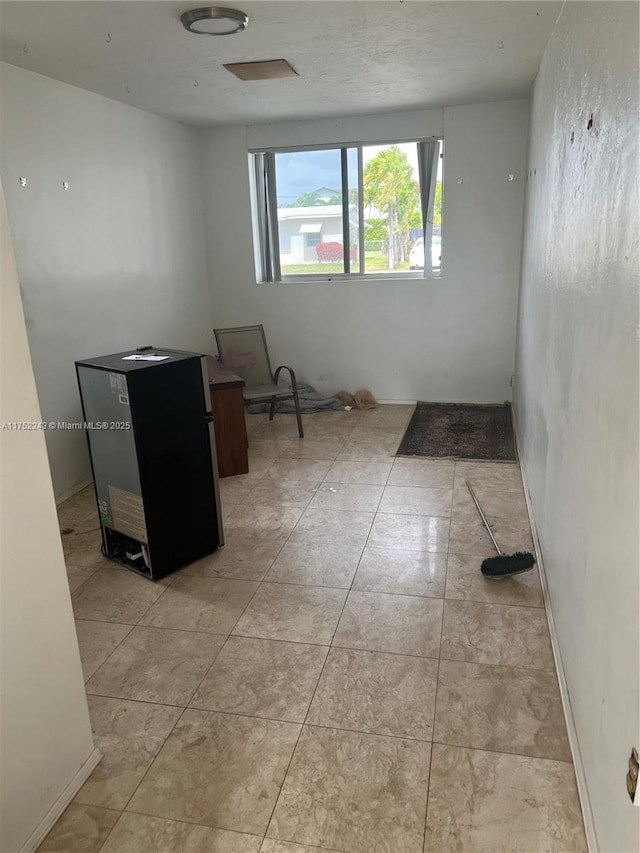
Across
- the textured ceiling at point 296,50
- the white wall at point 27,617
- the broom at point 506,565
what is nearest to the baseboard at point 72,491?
the white wall at point 27,617

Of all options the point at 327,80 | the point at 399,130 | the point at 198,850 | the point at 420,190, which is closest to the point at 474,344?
the point at 420,190

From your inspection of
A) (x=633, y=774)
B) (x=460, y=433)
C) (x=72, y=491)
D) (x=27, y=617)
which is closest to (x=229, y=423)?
(x=72, y=491)

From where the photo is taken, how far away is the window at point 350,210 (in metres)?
5.12

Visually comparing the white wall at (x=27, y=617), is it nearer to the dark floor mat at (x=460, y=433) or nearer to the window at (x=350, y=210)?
the dark floor mat at (x=460, y=433)

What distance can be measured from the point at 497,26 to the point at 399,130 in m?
2.13

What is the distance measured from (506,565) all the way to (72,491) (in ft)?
8.82

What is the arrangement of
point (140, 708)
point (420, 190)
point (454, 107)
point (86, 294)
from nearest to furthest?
point (140, 708) < point (86, 294) < point (454, 107) < point (420, 190)

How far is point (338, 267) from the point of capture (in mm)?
5527

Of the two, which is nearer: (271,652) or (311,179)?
(271,652)

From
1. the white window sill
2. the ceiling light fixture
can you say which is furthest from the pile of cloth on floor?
the ceiling light fixture

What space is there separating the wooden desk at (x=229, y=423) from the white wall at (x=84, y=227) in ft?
2.89

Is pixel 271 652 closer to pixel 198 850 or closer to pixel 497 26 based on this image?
Result: pixel 198 850

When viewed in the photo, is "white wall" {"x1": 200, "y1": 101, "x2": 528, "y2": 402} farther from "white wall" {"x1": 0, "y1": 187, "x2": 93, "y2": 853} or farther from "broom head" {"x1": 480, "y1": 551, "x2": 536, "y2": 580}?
Result: "white wall" {"x1": 0, "y1": 187, "x2": 93, "y2": 853}

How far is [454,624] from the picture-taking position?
2.43m
